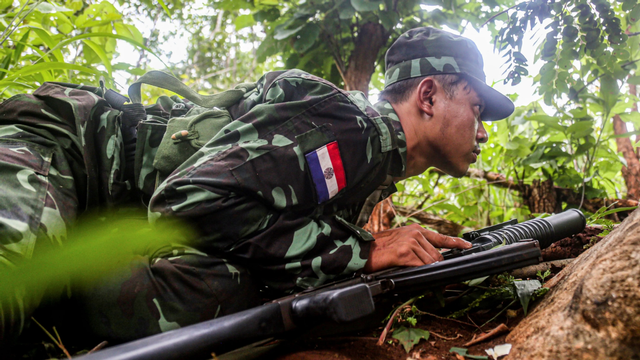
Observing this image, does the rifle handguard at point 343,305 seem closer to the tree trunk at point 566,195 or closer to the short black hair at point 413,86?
the short black hair at point 413,86

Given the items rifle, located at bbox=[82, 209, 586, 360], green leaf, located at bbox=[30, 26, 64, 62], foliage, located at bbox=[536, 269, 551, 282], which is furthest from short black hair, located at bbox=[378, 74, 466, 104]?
green leaf, located at bbox=[30, 26, 64, 62]

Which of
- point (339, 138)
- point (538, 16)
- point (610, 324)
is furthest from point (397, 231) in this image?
point (538, 16)

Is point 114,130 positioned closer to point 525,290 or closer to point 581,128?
point 525,290

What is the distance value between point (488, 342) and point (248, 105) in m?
0.98

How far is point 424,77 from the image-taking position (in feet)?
→ 5.00

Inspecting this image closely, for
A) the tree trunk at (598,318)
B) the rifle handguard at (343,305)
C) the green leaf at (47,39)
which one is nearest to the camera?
the tree trunk at (598,318)

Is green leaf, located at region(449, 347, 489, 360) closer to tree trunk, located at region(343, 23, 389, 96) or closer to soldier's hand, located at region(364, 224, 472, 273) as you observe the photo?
soldier's hand, located at region(364, 224, 472, 273)

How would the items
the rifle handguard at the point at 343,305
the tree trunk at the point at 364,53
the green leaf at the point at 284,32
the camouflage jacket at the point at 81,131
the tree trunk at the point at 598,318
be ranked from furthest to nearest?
the tree trunk at the point at 364,53 → the green leaf at the point at 284,32 → the camouflage jacket at the point at 81,131 → the rifle handguard at the point at 343,305 → the tree trunk at the point at 598,318

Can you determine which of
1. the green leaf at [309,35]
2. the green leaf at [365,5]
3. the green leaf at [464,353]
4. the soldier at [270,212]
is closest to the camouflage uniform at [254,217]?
the soldier at [270,212]

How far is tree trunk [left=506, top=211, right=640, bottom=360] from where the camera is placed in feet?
2.13

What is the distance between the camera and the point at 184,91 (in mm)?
1318

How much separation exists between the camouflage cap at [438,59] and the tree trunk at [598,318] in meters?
0.85

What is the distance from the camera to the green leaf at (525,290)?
3.21 feet

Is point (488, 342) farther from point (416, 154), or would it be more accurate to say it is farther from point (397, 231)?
point (416, 154)
